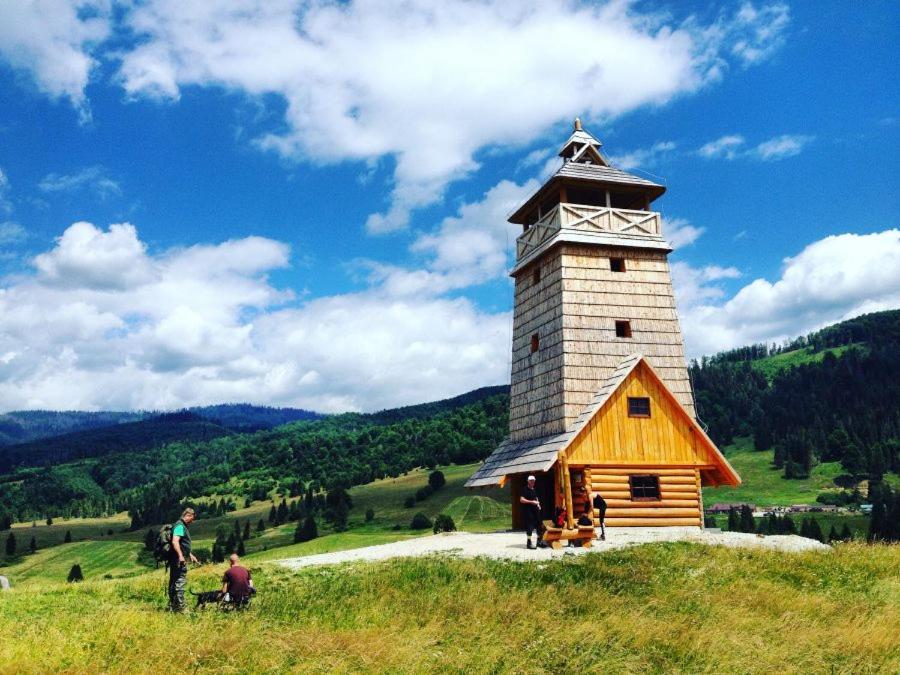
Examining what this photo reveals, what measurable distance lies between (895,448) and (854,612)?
172 m

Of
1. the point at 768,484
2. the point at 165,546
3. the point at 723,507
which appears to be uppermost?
the point at 165,546

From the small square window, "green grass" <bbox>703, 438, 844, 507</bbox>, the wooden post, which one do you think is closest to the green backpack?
the wooden post

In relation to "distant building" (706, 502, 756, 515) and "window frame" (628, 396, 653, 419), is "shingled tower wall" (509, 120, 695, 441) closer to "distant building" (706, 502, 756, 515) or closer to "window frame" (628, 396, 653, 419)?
"window frame" (628, 396, 653, 419)

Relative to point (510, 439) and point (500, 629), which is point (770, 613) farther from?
point (510, 439)

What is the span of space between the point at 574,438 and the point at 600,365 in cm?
373

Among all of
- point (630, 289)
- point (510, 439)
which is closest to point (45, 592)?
point (510, 439)

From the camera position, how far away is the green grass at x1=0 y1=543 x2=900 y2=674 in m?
9.47

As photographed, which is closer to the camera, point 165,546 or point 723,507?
point 165,546

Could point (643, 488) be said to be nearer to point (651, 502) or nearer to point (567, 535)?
point (651, 502)

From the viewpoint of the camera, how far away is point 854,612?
1240 centimetres

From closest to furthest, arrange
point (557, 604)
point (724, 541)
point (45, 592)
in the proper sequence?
point (557, 604)
point (45, 592)
point (724, 541)

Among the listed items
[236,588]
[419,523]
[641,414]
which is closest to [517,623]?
[236,588]

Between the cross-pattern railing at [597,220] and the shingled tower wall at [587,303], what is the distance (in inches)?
1.6

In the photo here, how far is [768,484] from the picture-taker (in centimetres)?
14438
